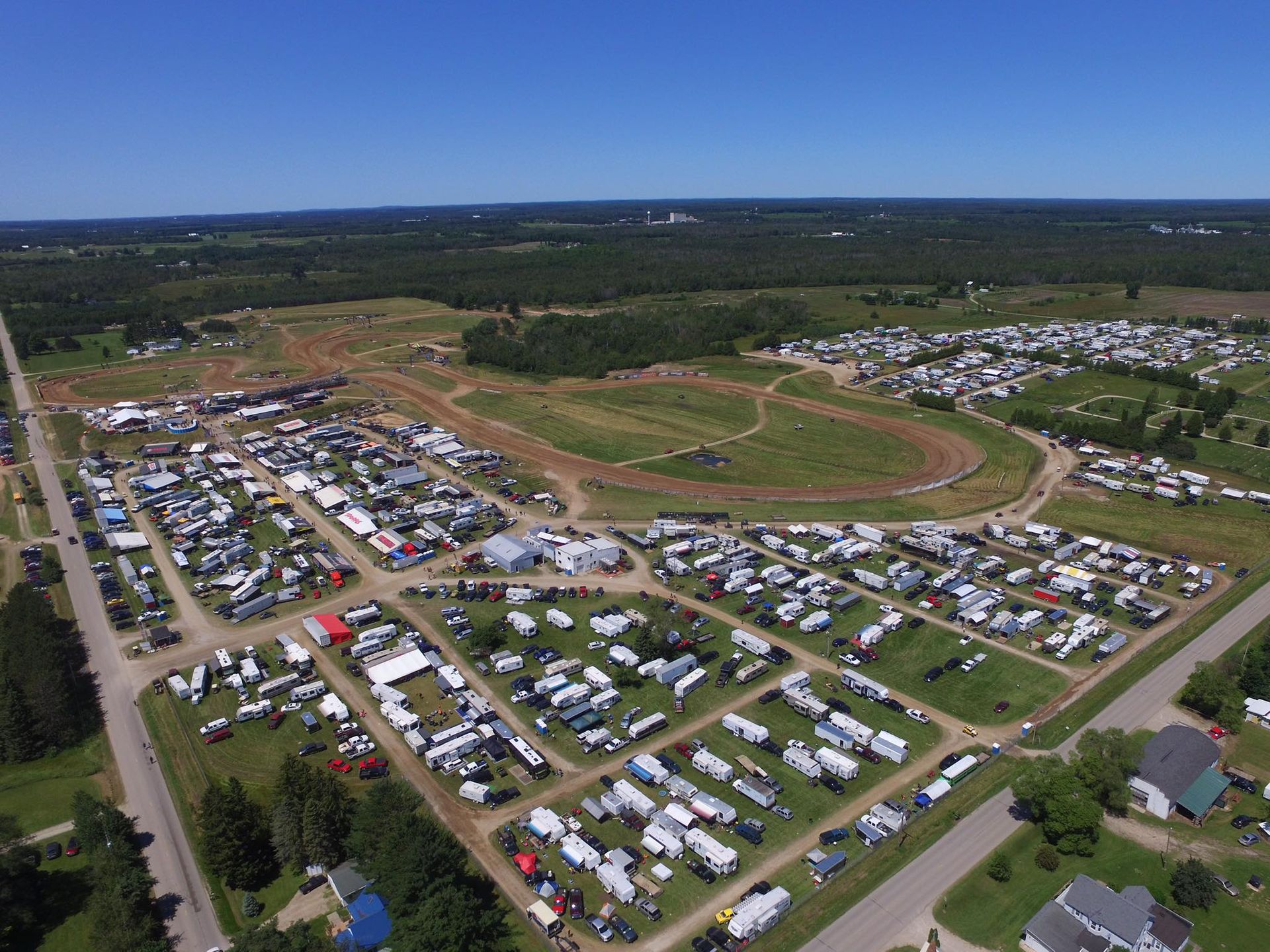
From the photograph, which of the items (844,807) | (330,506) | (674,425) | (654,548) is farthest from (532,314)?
(844,807)

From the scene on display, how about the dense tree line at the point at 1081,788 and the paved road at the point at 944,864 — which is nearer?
the paved road at the point at 944,864

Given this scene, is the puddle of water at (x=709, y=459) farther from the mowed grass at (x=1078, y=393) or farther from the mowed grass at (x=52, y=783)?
the mowed grass at (x=52, y=783)

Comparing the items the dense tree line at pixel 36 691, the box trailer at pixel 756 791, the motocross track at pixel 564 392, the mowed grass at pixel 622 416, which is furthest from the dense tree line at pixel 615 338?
the box trailer at pixel 756 791

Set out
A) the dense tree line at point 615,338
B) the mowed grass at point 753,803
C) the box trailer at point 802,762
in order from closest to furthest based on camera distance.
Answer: the mowed grass at point 753,803, the box trailer at point 802,762, the dense tree line at point 615,338

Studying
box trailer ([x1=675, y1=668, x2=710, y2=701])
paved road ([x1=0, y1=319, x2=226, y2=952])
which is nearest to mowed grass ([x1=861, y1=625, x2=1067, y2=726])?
box trailer ([x1=675, y1=668, x2=710, y2=701])

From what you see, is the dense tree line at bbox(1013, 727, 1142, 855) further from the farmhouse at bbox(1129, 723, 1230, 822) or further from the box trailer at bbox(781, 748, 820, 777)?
the box trailer at bbox(781, 748, 820, 777)

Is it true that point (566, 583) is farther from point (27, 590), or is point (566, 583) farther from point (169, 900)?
point (27, 590)
